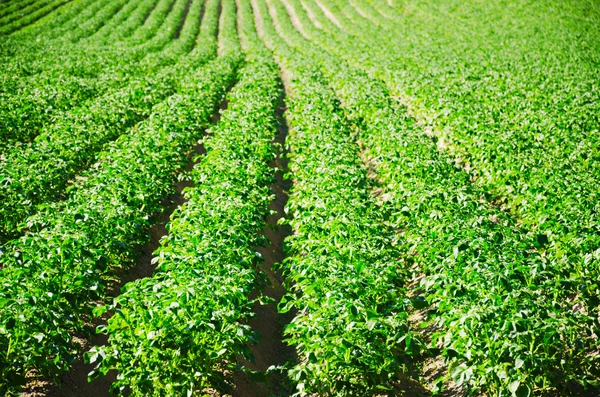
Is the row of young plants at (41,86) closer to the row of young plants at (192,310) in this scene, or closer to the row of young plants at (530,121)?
the row of young plants at (192,310)

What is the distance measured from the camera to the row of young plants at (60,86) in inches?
561

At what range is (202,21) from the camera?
46.0 m

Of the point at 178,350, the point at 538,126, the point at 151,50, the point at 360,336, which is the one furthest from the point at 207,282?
the point at 151,50

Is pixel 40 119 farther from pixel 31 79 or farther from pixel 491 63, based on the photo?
pixel 491 63

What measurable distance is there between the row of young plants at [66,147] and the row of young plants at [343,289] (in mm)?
4679

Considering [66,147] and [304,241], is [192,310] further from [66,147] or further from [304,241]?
[66,147]

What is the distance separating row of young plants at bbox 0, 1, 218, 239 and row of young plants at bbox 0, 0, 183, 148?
73 centimetres

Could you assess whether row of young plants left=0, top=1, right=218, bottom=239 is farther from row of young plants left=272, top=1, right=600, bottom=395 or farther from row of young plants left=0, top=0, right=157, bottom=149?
row of young plants left=272, top=1, right=600, bottom=395

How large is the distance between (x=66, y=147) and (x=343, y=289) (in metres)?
8.30

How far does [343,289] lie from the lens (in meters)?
5.93

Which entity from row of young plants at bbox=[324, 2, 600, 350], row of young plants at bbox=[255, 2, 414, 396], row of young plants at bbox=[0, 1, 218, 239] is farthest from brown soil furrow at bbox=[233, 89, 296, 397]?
row of young plants at bbox=[0, 1, 218, 239]

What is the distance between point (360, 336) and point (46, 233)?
14.8 feet

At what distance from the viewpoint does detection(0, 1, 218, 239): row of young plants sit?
8.86m

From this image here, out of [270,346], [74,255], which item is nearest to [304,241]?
[270,346]
